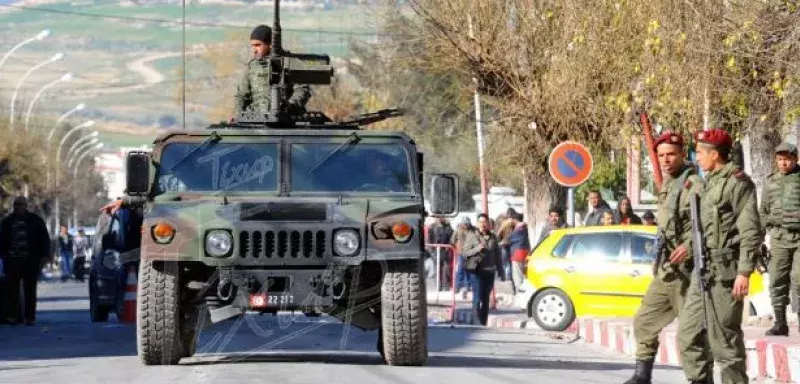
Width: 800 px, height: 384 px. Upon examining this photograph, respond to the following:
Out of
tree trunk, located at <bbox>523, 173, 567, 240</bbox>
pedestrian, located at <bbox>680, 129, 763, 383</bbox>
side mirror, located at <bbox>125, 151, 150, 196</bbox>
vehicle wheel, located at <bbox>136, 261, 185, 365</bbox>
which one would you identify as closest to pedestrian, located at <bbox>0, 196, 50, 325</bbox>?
side mirror, located at <bbox>125, 151, 150, 196</bbox>

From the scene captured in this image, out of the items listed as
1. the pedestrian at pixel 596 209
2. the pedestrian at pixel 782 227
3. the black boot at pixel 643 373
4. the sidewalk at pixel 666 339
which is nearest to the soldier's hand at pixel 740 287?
the black boot at pixel 643 373

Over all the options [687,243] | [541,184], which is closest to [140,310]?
[687,243]

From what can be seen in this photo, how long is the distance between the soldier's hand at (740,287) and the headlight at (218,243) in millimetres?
4483

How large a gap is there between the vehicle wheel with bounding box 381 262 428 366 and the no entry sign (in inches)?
436

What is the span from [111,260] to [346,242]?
1133cm

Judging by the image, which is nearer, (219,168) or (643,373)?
(643,373)

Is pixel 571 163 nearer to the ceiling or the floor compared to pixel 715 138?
nearer to the ceiling

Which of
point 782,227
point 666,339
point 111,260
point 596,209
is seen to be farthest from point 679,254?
point 596,209

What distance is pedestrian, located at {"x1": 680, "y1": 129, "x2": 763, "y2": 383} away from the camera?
12438 millimetres

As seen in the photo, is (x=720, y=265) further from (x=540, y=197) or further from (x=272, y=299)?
(x=540, y=197)

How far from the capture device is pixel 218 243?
15266mm

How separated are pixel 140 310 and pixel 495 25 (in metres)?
19.1

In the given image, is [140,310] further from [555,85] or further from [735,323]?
[555,85]

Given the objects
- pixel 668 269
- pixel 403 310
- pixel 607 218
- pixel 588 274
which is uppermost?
pixel 607 218
